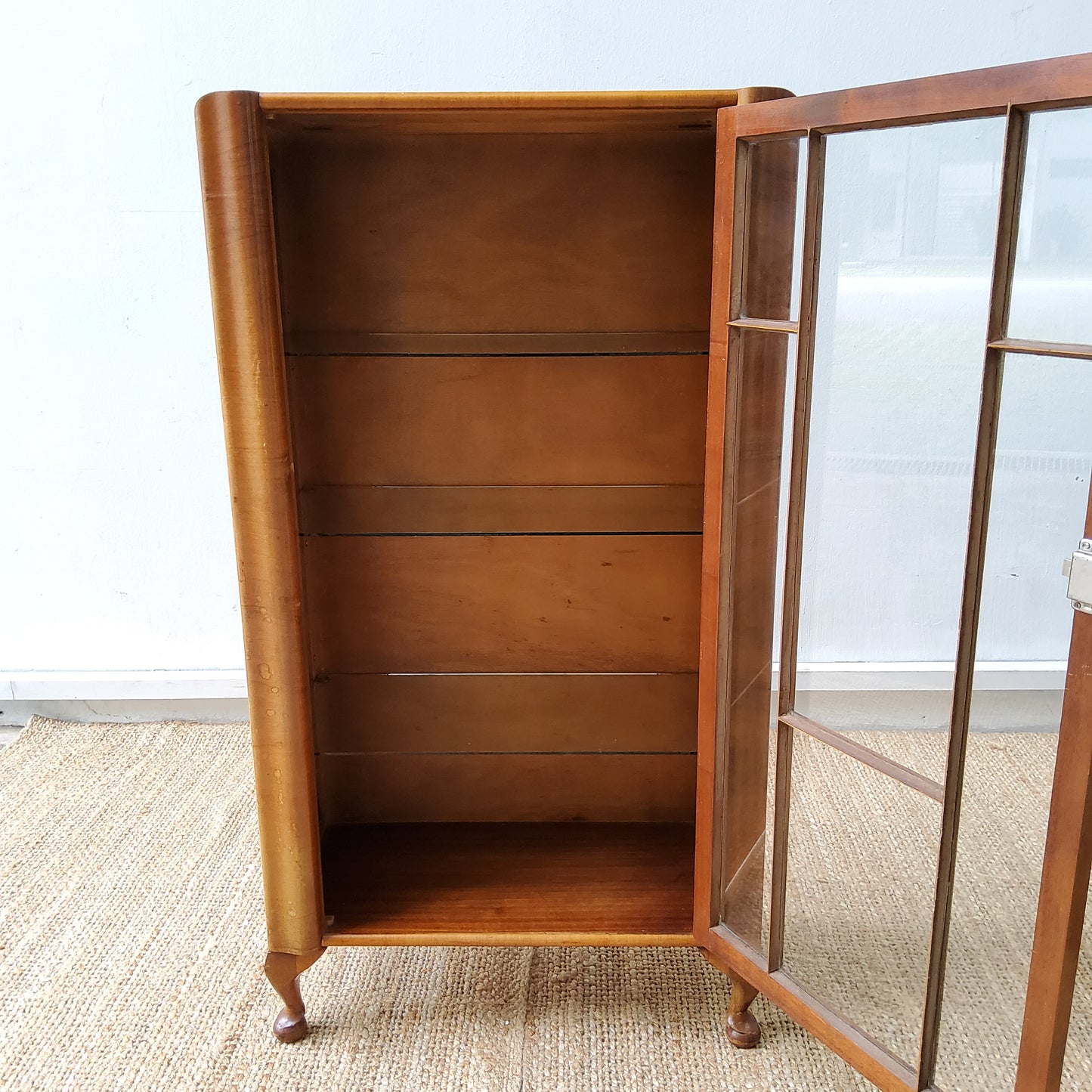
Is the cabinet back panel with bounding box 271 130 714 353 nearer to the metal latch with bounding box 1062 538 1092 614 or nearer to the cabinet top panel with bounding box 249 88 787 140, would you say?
the cabinet top panel with bounding box 249 88 787 140

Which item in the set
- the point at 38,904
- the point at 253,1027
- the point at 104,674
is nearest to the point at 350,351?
the point at 253,1027

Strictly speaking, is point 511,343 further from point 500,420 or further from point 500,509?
point 500,509

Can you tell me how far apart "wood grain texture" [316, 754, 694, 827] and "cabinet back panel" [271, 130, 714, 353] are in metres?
0.77

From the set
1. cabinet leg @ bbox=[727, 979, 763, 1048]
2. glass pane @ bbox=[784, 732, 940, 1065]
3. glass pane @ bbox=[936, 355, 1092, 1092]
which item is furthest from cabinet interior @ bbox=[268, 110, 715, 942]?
glass pane @ bbox=[936, 355, 1092, 1092]

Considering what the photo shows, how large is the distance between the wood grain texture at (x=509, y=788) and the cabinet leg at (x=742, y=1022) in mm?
378

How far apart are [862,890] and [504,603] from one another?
0.75 metres

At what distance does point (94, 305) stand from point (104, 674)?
3.05 feet

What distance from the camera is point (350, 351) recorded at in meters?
1.70

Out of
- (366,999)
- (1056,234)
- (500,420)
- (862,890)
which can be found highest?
(1056,234)

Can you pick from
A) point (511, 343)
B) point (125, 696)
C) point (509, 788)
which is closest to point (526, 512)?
point (511, 343)

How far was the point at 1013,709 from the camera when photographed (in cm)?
114

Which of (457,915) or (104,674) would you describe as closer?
(457,915)

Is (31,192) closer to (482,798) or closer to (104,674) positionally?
(104,674)

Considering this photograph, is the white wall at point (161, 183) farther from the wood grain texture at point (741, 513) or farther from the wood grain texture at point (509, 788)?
the wood grain texture at point (741, 513)
